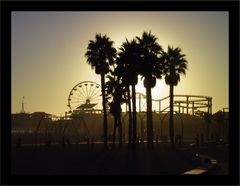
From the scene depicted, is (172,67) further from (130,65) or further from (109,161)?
(109,161)

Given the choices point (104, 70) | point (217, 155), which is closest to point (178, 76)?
point (104, 70)

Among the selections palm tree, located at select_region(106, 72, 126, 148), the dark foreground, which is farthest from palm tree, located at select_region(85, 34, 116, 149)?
the dark foreground

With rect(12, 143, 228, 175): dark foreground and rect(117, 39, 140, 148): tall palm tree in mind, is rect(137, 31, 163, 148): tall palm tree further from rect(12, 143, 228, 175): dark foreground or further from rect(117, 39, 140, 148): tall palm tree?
rect(12, 143, 228, 175): dark foreground

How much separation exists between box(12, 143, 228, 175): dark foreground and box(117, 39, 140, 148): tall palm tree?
14.7 feet

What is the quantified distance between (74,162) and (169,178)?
2137 cm

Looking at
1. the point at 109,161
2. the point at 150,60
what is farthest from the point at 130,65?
the point at 109,161

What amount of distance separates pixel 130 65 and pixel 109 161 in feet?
39.8

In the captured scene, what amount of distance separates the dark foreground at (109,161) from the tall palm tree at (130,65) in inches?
176

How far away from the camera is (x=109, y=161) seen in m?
38.2

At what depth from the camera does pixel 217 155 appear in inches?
1763

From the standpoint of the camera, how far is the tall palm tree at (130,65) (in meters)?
46.9

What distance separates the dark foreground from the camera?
1236 inches

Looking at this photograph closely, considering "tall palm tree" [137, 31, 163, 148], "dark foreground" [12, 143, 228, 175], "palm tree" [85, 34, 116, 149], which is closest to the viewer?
"dark foreground" [12, 143, 228, 175]
